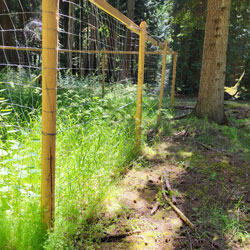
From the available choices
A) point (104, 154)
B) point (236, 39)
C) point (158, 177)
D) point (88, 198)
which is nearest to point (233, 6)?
point (236, 39)

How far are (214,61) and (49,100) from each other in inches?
216

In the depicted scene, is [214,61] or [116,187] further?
[214,61]

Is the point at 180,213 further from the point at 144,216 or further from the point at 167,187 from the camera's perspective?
the point at 167,187

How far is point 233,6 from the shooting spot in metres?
8.44

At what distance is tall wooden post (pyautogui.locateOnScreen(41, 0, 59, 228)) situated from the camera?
1.56m

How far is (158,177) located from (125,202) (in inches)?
34.7

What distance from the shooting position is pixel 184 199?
2949 millimetres

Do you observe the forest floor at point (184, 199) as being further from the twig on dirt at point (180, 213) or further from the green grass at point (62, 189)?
the green grass at point (62, 189)

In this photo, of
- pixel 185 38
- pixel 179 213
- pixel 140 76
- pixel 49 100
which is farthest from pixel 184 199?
pixel 185 38

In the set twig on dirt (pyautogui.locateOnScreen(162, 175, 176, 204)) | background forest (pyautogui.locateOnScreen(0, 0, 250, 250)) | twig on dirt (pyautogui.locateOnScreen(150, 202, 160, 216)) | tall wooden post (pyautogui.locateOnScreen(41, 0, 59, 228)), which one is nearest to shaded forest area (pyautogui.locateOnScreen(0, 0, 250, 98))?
background forest (pyautogui.locateOnScreen(0, 0, 250, 250))

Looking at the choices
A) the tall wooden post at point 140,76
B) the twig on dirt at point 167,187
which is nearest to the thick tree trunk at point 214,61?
the tall wooden post at point 140,76

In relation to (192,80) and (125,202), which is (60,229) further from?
(192,80)

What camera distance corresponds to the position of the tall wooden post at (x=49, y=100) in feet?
5.10

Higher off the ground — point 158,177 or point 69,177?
point 69,177
